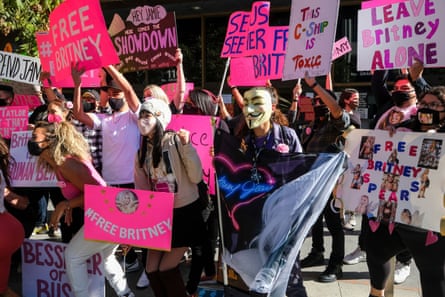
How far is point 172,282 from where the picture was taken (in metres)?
3.39

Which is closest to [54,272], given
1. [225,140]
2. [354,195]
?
[225,140]

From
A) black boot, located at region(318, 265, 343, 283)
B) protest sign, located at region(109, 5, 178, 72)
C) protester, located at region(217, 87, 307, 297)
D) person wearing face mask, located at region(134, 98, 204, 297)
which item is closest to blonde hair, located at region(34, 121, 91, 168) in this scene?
person wearing face mask, located at region(134, 98, 204, 297)

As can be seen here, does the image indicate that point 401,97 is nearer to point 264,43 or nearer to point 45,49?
point 264,43

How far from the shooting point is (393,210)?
3.13m

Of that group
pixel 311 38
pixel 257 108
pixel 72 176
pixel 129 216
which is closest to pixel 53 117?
pixel 72 176

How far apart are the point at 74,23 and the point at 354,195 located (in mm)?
2775

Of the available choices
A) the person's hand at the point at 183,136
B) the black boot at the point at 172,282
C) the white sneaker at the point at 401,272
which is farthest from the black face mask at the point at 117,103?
the white sneaker at the point at 401,272

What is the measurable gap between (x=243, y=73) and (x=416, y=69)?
2383mm

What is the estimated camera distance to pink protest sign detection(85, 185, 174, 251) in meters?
3.28

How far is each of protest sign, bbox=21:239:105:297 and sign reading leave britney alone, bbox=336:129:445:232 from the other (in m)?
2.28

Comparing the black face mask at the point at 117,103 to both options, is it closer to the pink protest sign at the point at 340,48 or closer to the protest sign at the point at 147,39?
the protest sign at the point at 147,39

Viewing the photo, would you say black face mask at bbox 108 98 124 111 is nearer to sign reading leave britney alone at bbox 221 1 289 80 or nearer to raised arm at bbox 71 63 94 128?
raised arm at bbox 71 63 94 128

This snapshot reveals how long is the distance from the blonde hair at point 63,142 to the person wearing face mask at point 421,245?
2.20 metres

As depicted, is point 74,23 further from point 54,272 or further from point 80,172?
point 54,272
